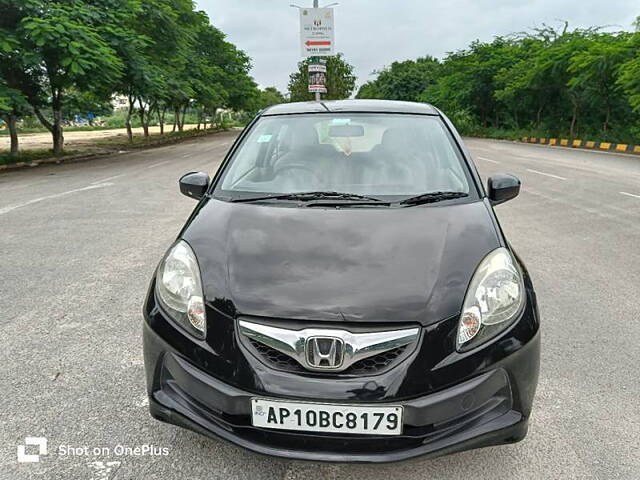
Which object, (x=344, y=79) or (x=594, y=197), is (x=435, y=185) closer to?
(x=594, y=197)

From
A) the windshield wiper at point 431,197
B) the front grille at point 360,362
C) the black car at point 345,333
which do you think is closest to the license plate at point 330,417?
the black car at point 345,333

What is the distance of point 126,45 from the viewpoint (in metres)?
15.1

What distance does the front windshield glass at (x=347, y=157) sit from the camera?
2801 millimetres

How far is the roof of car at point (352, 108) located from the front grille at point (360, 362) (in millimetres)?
1972

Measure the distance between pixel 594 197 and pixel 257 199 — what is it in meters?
8.29

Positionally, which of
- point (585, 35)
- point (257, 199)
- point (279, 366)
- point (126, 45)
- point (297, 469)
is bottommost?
point (297, 469)

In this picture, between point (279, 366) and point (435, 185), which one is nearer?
point (279, 366)

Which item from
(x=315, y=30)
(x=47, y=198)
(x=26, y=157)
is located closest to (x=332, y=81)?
(x=315, y=30)

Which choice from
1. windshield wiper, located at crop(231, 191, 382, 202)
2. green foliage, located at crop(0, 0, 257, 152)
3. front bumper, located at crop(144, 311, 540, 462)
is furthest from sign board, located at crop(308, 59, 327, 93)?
front bumper, located at crop(144, 311, 540, 462)

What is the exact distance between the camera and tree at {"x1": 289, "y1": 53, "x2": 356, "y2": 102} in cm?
6311

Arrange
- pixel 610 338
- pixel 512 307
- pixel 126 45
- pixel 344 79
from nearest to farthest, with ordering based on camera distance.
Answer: pixel 512 307 < pixel 610 338 < pixel 126 45 < pixel 344 79

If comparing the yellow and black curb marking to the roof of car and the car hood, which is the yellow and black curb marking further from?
the car hood

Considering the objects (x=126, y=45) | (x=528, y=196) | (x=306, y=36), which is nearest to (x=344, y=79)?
(x=306, y=36)

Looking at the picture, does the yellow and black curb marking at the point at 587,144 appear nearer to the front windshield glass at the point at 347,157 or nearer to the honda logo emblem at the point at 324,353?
the front windshield glass at the point at 347,157
